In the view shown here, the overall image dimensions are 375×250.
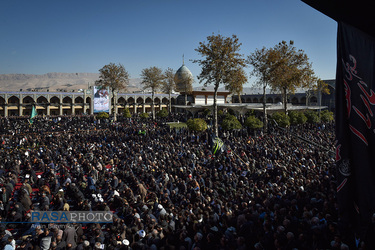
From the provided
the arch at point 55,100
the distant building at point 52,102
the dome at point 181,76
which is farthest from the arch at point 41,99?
the dome at point 181,76

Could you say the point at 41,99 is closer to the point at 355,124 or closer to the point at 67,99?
the point at 67,99

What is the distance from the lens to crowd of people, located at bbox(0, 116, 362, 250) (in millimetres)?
6566

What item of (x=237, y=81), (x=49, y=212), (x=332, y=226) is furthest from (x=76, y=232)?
(x=237, y=81)

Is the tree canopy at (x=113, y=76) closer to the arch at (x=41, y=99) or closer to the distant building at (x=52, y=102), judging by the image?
the distant building at (x=52, y=102)

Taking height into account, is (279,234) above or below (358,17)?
below

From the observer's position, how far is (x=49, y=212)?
9102 mm

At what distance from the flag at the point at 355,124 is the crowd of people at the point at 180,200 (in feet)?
9.34

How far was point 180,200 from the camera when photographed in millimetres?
10180

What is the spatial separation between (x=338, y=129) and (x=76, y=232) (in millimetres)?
7500

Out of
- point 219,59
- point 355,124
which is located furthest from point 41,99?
point 355,124

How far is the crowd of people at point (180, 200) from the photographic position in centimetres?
657

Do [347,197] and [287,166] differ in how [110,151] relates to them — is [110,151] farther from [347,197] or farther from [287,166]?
[347,197]

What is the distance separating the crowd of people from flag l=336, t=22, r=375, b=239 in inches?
112

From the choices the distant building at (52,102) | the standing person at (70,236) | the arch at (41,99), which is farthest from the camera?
the arch at (41,99)
